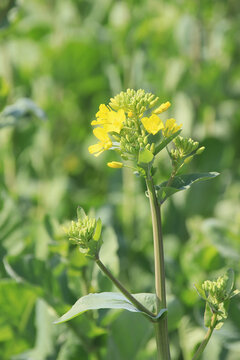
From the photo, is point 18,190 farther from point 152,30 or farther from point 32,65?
point 152,30

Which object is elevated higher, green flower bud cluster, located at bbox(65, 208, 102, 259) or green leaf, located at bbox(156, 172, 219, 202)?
green leaf, located at bbox(156, 172, 219, 202)

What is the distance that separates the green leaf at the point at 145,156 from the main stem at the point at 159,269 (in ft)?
0.08

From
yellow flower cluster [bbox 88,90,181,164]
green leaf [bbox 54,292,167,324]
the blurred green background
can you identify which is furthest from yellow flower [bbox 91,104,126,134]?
the blurred green background

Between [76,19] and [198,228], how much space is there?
1.03 metres

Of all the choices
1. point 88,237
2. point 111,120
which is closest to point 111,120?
point 111,120

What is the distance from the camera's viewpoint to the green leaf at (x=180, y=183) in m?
0.52

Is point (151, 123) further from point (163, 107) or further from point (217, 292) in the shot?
point (217, 292)

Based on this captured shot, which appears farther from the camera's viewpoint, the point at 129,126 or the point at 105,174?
the point at 105,174

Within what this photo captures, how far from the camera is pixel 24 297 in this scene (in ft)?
2.71

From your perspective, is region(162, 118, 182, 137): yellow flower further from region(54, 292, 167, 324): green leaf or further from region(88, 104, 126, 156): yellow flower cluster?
region(54, 292, 167, 324): green leaf

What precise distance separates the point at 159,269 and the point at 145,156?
123 mm

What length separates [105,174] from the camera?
1637 millimetres

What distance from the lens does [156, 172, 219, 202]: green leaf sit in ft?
1.70

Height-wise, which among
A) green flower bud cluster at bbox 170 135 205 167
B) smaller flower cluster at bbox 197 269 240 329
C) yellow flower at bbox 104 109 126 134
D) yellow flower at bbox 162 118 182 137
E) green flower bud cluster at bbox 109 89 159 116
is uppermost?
green flower bud cluster at bbox 109 89 159 116
